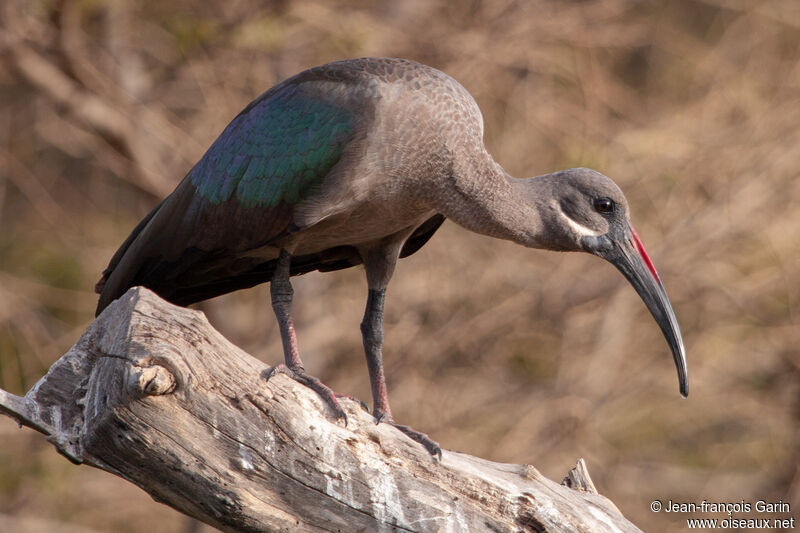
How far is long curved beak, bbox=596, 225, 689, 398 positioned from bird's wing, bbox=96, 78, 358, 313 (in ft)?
4.44

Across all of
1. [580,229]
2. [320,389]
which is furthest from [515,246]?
[320,389]

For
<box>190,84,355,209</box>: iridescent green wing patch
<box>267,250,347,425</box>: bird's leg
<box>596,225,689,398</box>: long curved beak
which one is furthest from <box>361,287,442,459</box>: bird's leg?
<box>596,225,689,398</box>: long curved beak

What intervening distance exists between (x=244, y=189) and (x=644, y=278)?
1891 mm

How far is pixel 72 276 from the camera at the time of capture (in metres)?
10.1

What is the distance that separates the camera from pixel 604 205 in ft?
15.8

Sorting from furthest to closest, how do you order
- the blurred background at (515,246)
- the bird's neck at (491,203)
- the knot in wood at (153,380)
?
the blurred background at (515,246)
the bird's neck at (491,203)
the knot in wood at (153,380)

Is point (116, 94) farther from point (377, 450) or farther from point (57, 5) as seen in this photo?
point (377, 450)

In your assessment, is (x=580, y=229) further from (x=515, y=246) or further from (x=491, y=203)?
(x=515, y=246)

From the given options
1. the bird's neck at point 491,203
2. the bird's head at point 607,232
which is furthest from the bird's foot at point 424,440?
the bird's head at point 607,232

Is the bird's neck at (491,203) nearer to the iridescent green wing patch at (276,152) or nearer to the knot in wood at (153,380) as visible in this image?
the iridescent green wing patch at (276,152)

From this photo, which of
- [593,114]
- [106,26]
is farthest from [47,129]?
[593,114]

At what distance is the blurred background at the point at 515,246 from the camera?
8.45 meters

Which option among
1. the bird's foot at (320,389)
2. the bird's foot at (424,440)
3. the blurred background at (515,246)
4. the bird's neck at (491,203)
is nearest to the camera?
the bird's foot at (320,389)

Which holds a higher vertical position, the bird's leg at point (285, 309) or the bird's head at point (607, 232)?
the bird's head at point (607, 232)
